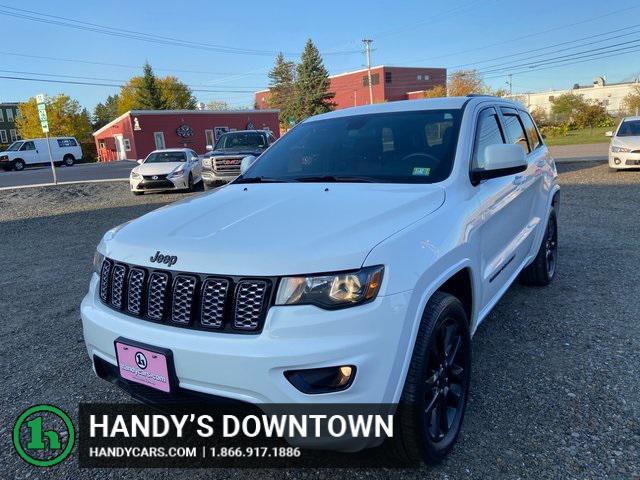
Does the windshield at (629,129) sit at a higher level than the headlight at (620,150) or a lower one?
higher

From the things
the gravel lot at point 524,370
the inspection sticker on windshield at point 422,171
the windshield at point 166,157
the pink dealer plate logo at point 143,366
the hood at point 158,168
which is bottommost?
the gravel lot at point 524,370

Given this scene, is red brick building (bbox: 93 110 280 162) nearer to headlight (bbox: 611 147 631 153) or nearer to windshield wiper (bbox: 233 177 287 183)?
headlight (bbox: 611 147 631 153)

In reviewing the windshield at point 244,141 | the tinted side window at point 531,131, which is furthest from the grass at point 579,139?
the tinted side window at point 531,131

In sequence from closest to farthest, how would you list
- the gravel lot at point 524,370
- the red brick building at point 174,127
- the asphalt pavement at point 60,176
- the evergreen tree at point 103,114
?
the gravel lot at point 524,370 → the asphalt pavement at point 60,176 → the red brick building at point 174,127 → the evergreen tree at point 103,114

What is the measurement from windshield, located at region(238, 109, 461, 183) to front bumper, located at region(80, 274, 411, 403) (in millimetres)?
1213

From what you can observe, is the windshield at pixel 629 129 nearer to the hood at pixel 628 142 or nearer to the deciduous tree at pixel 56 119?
the hood at pixel 628 142

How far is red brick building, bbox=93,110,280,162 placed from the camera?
3969 centimetres

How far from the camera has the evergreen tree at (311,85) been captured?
63.7m

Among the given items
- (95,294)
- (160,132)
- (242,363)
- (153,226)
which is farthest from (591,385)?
(160,132)

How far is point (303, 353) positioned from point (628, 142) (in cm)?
1469

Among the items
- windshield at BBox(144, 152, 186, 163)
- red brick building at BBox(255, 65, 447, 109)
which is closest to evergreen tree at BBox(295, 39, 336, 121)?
red brick building at BBox(255, 65, 447, 109)

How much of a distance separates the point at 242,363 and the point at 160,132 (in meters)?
41.9

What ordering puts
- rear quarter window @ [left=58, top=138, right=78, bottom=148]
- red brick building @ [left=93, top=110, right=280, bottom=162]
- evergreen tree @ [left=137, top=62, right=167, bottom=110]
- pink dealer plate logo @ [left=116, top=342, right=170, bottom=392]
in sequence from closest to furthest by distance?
pink dealer plate logo @ [left=116, top=342, right=170, bottom=392], rear quarter window @ [left=58, top=138, right=78, bottom=148], red brick building @ [left=93, top=110, right=280, bottom=162], evergreen tree @ [left=137, top=62, right=167, bottom=110]

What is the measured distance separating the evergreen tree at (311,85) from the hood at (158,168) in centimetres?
5014
